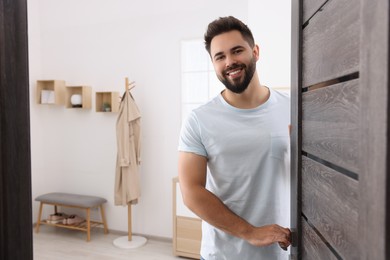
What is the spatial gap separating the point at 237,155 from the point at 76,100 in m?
3.56

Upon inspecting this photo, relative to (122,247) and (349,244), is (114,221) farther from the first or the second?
(349,244)

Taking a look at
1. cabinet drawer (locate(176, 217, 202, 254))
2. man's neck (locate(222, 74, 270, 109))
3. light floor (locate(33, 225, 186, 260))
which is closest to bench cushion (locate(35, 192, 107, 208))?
light floor (locate(33, 225, 186, 260))

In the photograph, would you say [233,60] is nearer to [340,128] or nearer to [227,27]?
[227,27]

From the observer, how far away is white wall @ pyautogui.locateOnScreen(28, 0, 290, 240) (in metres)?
4.19

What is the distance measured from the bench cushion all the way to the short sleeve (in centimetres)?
313

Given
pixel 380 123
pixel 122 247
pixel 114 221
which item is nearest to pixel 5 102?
pixel 380 123

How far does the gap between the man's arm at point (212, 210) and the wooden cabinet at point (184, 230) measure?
7.41ft

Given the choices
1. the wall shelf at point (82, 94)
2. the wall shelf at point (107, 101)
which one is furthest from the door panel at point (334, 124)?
the wall shelf at point (82, 94)

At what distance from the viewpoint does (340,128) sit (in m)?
0.69

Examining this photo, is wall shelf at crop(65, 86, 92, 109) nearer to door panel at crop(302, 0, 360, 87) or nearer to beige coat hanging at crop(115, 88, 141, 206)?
→ beige coat hanging at crop(115, 88, 141, 206)

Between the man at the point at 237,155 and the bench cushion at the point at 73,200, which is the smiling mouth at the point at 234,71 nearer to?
the man at the point at 237,155

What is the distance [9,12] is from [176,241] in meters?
3.36

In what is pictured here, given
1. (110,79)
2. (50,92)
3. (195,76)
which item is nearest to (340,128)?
(195,76)

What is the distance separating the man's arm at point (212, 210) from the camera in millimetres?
1234
